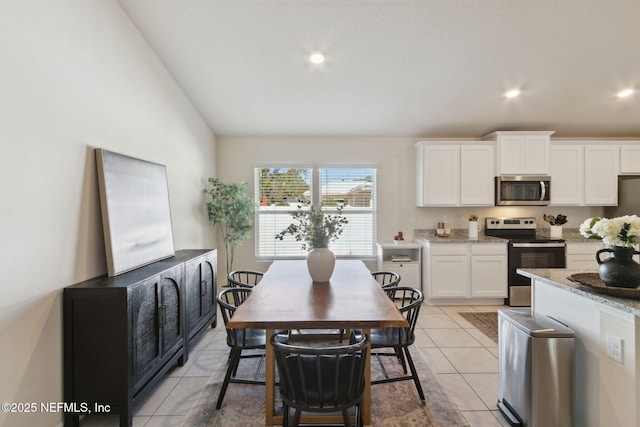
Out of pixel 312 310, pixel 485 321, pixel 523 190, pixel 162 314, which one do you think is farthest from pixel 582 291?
pixel 523 190

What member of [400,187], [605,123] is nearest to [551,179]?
[605,123]

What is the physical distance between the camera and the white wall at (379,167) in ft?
16.5

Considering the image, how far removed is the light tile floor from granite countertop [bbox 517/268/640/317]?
96 centimetres

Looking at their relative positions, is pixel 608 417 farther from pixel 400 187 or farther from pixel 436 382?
pixel 400 187

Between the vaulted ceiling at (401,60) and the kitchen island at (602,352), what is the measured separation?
2111 millimetres

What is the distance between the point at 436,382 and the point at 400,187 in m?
3.22

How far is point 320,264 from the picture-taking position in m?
2.51

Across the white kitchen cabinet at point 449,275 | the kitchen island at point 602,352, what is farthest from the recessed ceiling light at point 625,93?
the kitchen island at point 602,352

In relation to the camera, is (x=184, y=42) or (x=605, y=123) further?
(x=605, y=123)

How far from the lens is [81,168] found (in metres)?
2.01

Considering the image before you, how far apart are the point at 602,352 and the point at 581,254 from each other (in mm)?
3474

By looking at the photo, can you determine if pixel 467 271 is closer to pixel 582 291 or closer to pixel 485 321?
pixel 485 321

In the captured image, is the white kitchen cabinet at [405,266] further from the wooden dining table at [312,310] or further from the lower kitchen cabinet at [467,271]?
the wooden dining table at [312,310]

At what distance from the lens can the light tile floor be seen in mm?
2045
